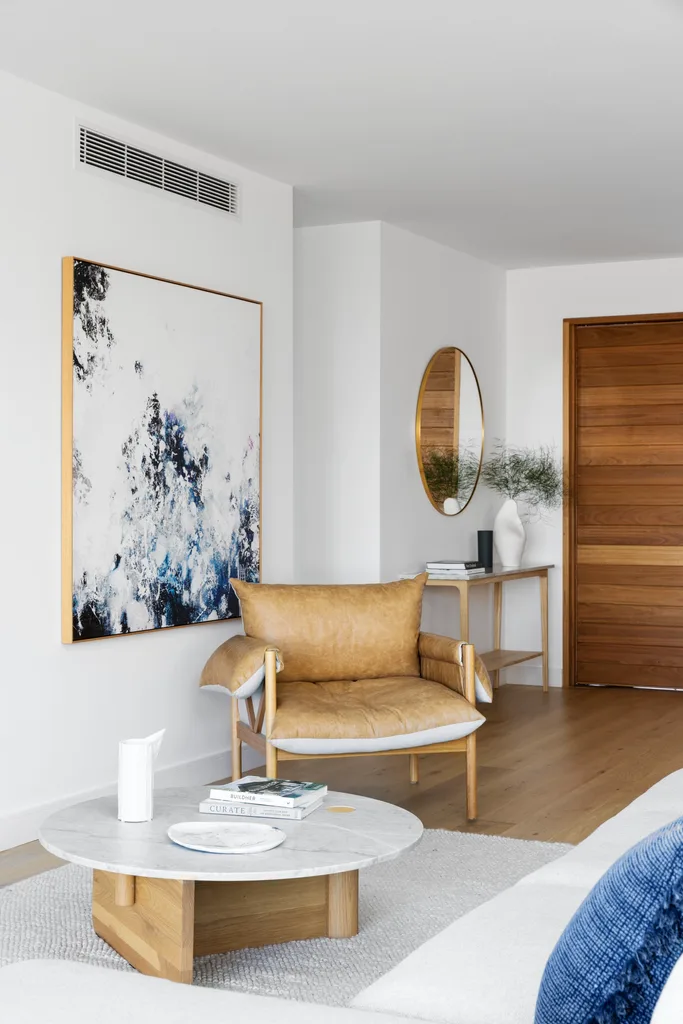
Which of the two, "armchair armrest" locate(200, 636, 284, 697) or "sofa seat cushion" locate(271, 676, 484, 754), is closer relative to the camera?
"sofa seat cushion" locate(271, 676, 484, 754)

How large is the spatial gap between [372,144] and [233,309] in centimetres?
85

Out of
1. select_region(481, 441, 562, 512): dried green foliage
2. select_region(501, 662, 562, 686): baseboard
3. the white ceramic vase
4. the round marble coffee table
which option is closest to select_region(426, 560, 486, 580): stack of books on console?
the white ceramic vase

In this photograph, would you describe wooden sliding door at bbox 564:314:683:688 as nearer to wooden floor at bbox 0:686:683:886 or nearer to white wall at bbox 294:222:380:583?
wooden floor at bbox 0:686:683:886

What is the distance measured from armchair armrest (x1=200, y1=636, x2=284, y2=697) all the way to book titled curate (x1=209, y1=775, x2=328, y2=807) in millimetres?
932

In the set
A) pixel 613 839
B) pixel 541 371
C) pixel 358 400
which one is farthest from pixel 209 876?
pixel 541 371

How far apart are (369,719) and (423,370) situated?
2803 mm

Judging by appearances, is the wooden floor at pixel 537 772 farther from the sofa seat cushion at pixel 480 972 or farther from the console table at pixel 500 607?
the sofa seat cushion at pixel 480 972

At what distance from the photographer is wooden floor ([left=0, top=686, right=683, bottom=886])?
3846 millimetres

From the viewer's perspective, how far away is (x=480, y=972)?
62.2 inches

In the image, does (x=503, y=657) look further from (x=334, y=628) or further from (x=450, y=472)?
(x=334, y=628)

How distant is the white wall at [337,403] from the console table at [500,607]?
1.56ft

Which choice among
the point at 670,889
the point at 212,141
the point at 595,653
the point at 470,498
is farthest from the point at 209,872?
the point at 595,653

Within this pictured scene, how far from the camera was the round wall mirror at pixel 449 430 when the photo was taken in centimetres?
613

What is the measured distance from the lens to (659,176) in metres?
4.85
